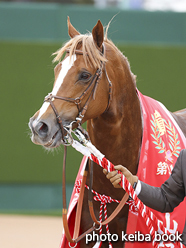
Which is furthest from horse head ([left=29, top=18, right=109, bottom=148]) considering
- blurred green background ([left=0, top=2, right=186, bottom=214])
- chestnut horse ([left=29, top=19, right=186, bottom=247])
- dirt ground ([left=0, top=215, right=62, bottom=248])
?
blurred green background ([left=0, top=2, right=186, bottom=214])

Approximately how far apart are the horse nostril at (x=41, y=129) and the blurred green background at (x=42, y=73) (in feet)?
10.9

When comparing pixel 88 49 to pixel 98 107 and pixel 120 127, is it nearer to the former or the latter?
pixel 98 107

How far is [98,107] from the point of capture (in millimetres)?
2012

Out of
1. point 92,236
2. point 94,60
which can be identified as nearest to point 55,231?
point 92,236

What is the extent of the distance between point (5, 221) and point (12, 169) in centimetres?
70

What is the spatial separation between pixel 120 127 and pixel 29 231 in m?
2.84

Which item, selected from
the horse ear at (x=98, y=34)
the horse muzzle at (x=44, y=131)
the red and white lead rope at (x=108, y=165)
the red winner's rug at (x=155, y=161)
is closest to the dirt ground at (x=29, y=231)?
the red winner's rug at (x=155, y=161)

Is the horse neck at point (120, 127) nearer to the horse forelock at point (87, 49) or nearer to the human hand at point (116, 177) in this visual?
the horse forelock at point (87, 49)

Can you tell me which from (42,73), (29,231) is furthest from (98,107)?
(42,73)

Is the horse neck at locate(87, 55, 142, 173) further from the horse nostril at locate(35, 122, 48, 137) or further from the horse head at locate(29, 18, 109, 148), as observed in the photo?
the horse nostril at locate(35, 122, 48, 137)

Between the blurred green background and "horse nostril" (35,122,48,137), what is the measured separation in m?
3.31

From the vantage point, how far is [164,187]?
72.9 inches

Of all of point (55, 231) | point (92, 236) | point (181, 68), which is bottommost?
point (55, 231)

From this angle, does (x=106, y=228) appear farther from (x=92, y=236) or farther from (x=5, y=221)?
(x=5, y=221)
